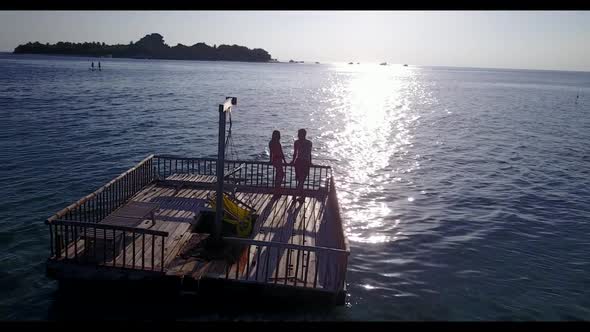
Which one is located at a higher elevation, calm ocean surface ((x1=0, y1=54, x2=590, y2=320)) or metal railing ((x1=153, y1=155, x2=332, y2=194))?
metal railing ((x1=153, y1=155, x2=332, y2=194))

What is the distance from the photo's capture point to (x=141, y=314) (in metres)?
11.2

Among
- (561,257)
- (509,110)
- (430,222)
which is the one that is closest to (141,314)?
(430,222)

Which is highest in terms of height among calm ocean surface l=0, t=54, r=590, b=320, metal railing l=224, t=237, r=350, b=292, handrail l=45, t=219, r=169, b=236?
handrail l=45, t=219, r=169, b=236

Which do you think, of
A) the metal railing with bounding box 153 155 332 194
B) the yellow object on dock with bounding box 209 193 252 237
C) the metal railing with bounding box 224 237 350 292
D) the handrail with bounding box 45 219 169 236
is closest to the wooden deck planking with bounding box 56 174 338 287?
the metal railing with bounding box 224 237 350 292

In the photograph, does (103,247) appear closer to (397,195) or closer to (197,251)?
(197,251)

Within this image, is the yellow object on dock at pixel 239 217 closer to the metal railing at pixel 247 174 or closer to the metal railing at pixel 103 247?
the metal railing at pixel 247 174

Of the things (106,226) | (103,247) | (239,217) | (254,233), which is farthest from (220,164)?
(103,247)

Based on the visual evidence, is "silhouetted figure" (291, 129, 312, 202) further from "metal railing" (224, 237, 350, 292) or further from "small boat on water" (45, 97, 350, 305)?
"metal railing" (224, 237, 350, 292)

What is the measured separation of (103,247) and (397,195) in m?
16.5

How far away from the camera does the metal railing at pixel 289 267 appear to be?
10.6 metres

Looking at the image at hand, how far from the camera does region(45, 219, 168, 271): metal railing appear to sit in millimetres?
10824

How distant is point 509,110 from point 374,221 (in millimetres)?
59925

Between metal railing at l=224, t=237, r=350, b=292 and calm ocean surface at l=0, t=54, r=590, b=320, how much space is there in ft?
3.13

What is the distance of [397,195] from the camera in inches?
971
